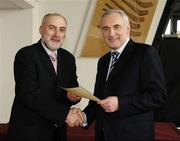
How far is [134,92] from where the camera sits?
1653 millimetres

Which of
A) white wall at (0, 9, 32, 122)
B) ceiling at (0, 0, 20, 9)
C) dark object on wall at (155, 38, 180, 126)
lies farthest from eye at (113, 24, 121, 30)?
white wall at (0, 9, 32, 122)

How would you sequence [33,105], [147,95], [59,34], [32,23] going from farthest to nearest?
[32,23]
[59,34]
[33,105]
[147,95]

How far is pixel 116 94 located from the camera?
65.4 inches

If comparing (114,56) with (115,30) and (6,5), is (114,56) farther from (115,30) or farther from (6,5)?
(6,5)

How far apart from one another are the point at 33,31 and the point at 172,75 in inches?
61.5

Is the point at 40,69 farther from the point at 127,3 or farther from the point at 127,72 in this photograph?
the point at 127,3

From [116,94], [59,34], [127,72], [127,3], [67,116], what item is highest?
[127,3]

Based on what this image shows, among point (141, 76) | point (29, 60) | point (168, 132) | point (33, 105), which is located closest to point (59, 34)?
point (29, 60)

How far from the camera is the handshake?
1.90 meters

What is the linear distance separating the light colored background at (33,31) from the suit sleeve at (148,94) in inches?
75.7

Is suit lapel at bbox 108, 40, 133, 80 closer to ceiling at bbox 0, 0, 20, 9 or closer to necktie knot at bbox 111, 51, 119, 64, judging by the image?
necktie knot at bbox 111, 51, 119, 64

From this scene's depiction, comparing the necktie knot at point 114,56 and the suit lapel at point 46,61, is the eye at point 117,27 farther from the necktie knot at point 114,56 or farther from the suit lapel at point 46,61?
the suit lapel at point 46,61

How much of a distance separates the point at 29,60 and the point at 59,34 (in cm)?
26

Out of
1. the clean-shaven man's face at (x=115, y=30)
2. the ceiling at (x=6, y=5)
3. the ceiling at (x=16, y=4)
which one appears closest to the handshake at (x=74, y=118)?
the clean-shaven man's face at (x=115, y=30)
